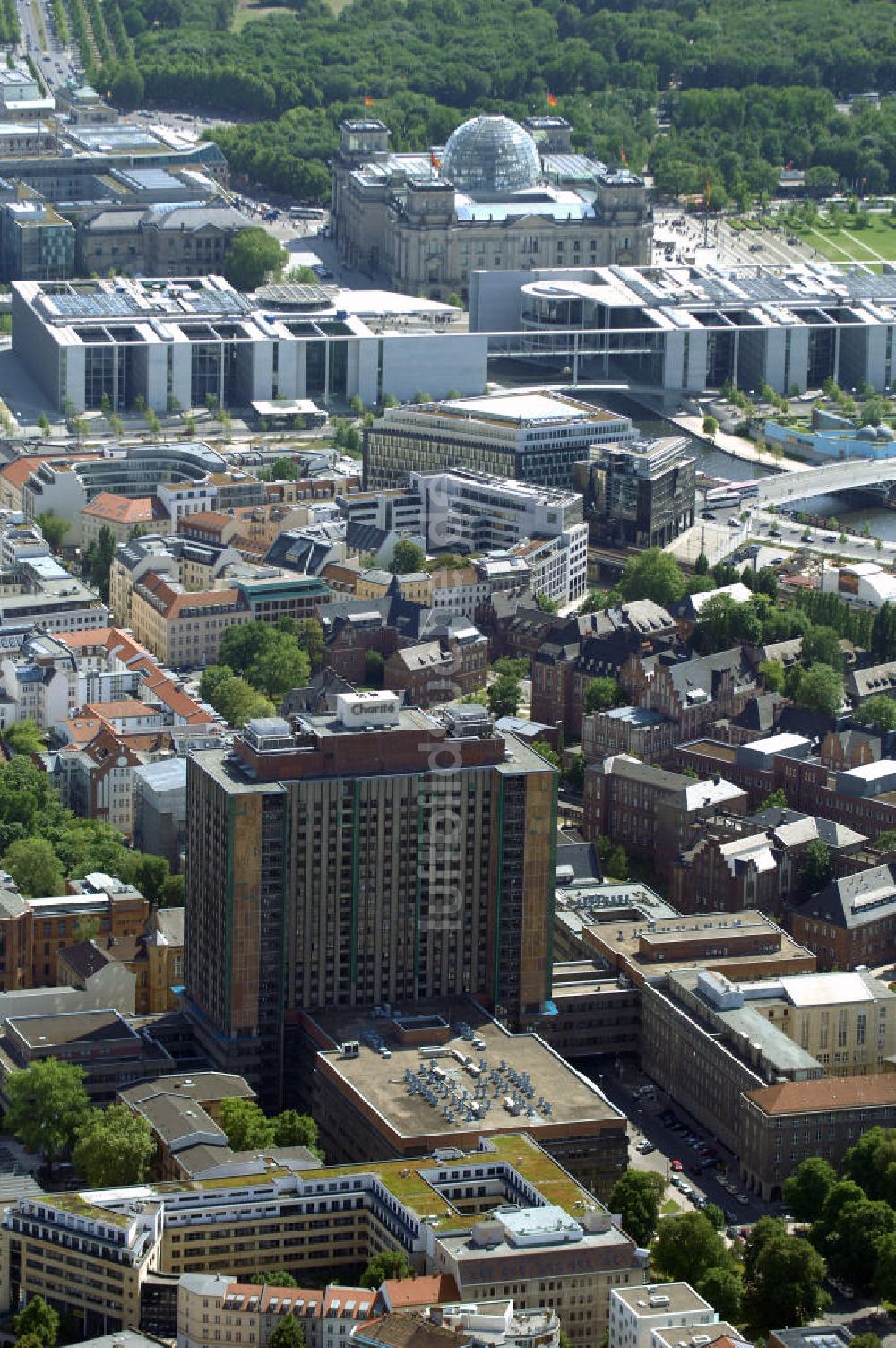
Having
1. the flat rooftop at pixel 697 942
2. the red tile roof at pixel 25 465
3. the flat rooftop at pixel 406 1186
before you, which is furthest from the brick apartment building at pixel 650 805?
the red tile roof at pixel 25 465

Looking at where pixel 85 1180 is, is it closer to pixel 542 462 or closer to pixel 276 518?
pixel 276 518

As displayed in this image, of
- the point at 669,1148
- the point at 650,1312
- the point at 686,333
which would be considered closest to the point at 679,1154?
the point at 669,1148

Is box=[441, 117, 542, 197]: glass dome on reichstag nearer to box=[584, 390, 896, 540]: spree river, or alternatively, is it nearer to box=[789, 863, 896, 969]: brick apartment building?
box=[584, 390, 896, 540]: spree river

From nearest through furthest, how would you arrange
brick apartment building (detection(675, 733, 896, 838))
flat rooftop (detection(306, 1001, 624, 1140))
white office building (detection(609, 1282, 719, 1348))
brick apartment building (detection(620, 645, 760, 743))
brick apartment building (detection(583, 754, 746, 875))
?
1. white office building (detection(609, 1282, 719, 1348))
2. flat rooftop (detection(306, 1001, 624, 1140))
3. brick apartment building (detection(583, 754, 746, 875))
4. brick apartment building (detection(675, 733, 896, 838))
5. brick apartment building (detection(620, 645, 760, 743))

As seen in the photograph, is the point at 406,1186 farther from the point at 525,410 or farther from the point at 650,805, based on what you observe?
the point at 525,410

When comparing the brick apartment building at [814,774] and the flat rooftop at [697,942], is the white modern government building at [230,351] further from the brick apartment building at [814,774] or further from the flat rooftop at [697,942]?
the flat rooftop at [697,942]

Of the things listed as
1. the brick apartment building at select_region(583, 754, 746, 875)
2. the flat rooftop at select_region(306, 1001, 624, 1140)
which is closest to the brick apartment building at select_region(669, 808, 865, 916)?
the brick apartment building at select_region(583, 754, 746, 875)
